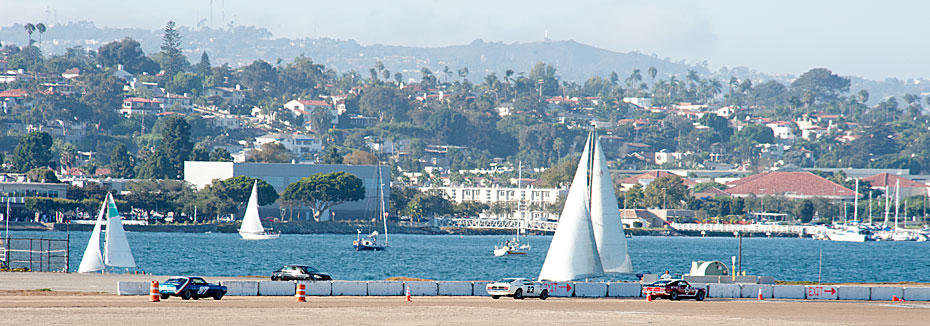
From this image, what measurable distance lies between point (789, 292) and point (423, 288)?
16.1 meters

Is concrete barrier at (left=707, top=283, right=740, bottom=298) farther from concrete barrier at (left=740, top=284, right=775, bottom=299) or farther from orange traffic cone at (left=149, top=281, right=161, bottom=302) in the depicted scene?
orange traffic cone at (left=149, top=281, right=161, bottom=302)

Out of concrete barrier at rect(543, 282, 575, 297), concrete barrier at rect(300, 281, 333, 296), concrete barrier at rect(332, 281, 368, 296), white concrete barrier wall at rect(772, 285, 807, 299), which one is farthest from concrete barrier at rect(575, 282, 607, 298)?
concrete barrier at rect(300, 281, 333, 296)

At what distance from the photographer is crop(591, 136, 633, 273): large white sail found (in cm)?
6019

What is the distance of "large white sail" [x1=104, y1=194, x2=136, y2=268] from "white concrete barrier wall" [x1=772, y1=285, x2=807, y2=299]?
34953mm

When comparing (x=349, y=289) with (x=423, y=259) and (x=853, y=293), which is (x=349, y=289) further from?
(x=423, y=259)

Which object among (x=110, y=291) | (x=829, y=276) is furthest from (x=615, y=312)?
(x=829, y=276)

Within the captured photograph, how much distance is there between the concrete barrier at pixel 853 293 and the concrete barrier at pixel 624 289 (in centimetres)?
887

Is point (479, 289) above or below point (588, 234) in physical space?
below

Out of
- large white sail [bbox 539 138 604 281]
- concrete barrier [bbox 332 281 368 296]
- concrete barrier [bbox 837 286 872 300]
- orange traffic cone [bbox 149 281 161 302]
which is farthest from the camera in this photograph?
concrete barrier [bbox 837 286 872 300]

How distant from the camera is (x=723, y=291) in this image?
192 ft

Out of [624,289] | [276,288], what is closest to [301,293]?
[276,288]

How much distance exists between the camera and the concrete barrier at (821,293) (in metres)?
58.8

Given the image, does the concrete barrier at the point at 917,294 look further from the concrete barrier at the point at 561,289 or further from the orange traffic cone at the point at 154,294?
the orange traffic cone at the point at 154,294

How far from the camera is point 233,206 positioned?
196375mm
